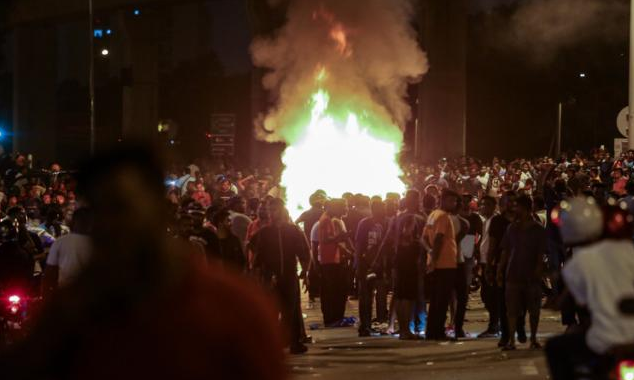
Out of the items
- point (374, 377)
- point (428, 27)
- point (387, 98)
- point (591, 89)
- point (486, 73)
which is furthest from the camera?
point (486, 73)

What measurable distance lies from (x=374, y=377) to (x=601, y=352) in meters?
5.24

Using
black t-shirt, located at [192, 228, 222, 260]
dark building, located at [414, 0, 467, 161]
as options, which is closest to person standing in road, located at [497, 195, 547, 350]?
black t-shirt, located at [192, 228, 222, 260]

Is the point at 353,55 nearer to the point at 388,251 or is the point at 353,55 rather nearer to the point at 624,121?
the point at 624,121

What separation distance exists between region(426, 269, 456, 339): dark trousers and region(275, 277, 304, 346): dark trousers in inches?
66.6

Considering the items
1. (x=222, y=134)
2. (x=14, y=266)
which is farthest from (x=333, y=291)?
(x=222, y=134)

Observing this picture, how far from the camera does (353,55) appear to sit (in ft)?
95.8

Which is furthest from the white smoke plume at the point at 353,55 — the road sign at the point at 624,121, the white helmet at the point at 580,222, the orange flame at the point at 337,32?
the white helmet at the point at 580,222

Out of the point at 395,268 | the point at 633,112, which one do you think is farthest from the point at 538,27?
the point at 395,268

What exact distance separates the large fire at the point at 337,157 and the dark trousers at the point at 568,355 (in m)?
19.0

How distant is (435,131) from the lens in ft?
140

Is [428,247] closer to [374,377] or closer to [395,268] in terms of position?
[395,268]

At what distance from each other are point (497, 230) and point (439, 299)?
3.79ft

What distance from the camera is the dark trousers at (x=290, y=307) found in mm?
13359

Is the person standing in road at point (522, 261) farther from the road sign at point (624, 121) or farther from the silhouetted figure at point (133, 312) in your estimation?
the road sign at point (624, 121)
